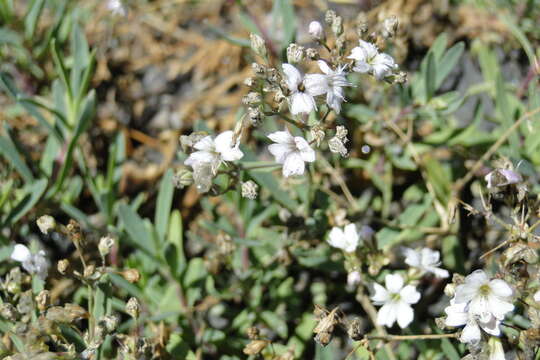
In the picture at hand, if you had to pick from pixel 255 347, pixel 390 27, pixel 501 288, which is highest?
pixel 390 27

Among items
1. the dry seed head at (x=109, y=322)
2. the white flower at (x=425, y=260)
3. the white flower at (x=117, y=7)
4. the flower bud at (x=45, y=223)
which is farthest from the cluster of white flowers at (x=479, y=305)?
the white flower at (x=117, y=7)

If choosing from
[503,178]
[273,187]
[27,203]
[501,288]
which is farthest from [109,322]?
[503,178]

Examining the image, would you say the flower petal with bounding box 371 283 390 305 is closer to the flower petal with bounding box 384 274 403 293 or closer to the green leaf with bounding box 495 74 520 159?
the flower petal with bounding box 384 274 403 293

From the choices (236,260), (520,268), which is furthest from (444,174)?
(236,260)

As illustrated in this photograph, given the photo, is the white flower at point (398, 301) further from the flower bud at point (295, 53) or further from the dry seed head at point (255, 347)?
the flower bud at point (295, 53)

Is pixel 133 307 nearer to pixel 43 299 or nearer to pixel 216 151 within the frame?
pixel 43 299
